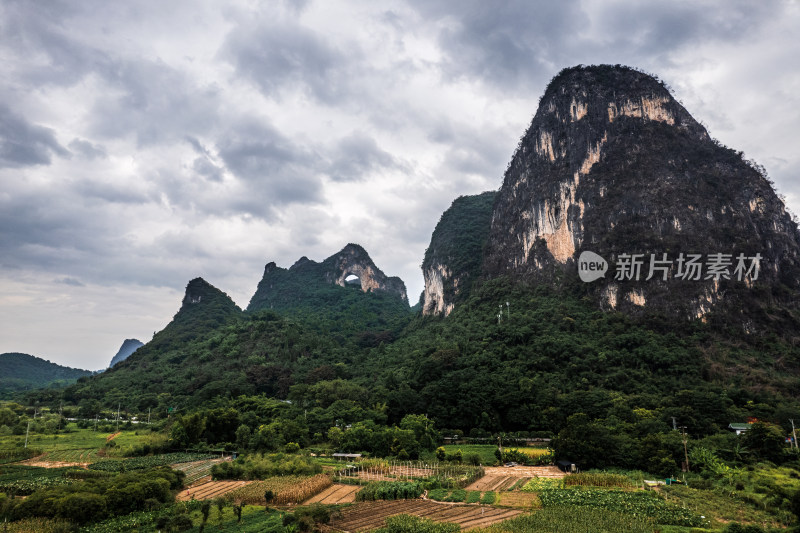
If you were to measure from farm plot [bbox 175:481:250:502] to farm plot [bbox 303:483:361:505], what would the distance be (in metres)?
3.16

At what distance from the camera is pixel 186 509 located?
2381cm

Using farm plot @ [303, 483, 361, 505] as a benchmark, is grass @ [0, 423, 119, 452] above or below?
above

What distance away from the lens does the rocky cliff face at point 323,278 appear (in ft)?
433

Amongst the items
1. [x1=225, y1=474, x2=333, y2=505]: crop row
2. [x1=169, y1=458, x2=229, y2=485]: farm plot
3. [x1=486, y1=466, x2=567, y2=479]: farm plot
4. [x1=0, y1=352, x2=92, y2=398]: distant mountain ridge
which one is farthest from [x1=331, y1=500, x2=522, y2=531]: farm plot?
[x1=0, y1=352, x2=92, y2=398]: distant mountain ridge

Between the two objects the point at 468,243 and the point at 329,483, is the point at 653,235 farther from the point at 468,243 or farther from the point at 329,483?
the point at 329,483

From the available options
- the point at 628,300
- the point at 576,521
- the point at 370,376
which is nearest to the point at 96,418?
the point at 370,376

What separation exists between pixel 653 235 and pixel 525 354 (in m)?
25.3

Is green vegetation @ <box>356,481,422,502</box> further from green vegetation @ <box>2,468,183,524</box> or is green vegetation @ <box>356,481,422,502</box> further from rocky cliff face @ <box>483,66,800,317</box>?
rocky cliff face @ <box>483,66,800,317</box>

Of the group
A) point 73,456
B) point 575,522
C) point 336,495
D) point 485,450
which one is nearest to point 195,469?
point 73,456

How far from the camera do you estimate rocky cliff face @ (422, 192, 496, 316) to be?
91688mm

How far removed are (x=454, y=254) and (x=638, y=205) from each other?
37.8 metres

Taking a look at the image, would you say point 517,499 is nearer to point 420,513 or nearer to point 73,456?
point 420,513

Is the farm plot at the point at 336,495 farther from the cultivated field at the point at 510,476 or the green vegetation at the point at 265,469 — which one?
the cultivated field at the point at 510,476

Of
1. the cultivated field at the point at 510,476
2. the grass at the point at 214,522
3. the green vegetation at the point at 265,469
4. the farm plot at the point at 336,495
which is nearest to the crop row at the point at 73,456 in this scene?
the green vegetation at the point at 265,469
